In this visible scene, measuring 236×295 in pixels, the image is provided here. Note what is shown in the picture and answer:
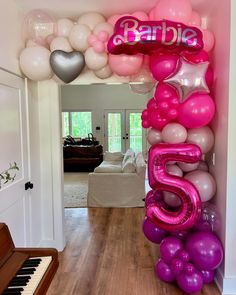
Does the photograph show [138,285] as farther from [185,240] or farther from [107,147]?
[107,147]

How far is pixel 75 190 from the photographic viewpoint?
6.23m

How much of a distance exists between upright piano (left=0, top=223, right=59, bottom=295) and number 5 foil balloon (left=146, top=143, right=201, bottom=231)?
109cm

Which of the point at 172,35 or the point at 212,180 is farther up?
the point at 172,35

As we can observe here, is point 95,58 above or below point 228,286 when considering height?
above

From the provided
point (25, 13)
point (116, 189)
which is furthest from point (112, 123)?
point (25, 13)

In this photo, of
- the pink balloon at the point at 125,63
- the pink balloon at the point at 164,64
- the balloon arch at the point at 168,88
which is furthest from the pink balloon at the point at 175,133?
the pink balloon at the point at 125,63

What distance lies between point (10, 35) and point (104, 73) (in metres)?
0.90

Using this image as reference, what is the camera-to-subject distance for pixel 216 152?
2600 millimetres

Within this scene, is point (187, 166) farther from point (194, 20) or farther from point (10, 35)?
point (10, 35)

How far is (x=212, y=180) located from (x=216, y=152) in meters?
0.26

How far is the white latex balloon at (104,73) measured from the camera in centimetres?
272

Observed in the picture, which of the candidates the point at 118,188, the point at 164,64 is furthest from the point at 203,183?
the point at 118,188

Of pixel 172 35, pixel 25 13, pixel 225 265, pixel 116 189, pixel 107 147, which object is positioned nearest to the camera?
pixel 172 35

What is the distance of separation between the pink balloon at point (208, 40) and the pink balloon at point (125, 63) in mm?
600
